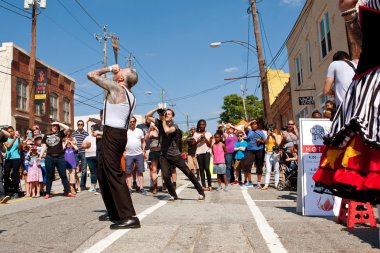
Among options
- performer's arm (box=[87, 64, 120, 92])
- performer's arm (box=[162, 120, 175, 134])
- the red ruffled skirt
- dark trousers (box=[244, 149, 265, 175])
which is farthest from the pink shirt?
the red ruffled skirt

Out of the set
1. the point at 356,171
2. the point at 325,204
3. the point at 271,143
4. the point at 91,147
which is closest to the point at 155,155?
the point at 91,147

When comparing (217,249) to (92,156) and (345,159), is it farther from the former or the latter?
(92,156)

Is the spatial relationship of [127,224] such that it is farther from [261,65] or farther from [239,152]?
[261,65]

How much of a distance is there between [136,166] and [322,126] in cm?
516

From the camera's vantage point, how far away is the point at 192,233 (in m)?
3.91

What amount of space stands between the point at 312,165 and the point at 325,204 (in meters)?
0.56

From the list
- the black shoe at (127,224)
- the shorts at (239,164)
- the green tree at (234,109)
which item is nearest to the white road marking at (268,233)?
the black shoe at (127,224)

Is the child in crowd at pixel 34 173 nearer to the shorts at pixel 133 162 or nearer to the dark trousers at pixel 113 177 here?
the shorts at pixel 133 162

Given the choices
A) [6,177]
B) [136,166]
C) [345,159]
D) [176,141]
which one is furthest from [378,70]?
[6,177]

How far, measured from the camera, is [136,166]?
9266 mm

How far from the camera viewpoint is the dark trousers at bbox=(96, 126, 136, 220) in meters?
4.22

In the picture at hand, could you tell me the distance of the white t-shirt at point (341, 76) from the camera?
387 centimetres

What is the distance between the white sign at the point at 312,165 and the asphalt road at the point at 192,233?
19 cm

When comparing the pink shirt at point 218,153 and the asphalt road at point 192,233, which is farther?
the pink shirt at point 218,153
